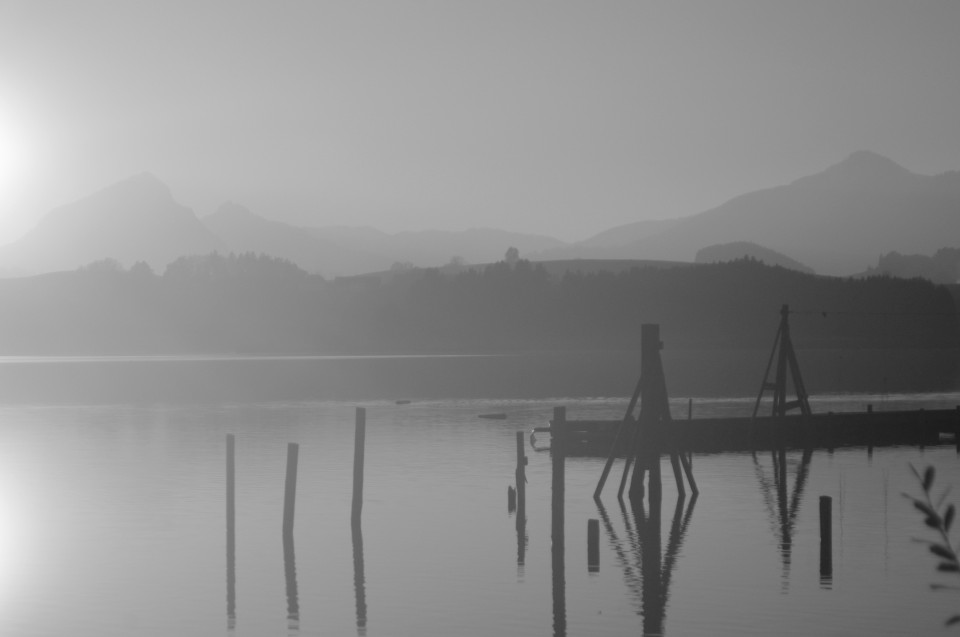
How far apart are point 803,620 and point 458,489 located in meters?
24.2

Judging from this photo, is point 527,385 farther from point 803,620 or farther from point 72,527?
point 803,620

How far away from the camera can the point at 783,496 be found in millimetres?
46062

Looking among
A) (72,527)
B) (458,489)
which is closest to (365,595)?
(72,527)

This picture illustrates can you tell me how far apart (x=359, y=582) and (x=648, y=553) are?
26.6 feet

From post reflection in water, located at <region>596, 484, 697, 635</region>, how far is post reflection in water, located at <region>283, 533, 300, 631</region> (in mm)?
7153

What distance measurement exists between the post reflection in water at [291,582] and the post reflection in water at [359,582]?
1298 mm

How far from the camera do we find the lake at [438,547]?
26.5 meters

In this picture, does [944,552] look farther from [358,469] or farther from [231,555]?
[358,469]

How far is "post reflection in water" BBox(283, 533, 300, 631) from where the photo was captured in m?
26.5

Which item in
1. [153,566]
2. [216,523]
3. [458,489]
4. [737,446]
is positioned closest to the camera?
[153,566]

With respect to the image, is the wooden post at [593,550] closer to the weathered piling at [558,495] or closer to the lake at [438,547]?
the lake at [438,547]

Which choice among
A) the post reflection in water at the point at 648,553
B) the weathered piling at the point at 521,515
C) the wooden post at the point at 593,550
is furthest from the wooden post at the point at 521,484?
the wooden post at the point at 593,550

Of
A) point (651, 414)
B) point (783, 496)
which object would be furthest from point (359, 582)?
point (783, 496)

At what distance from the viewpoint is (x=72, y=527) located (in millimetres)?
40719
